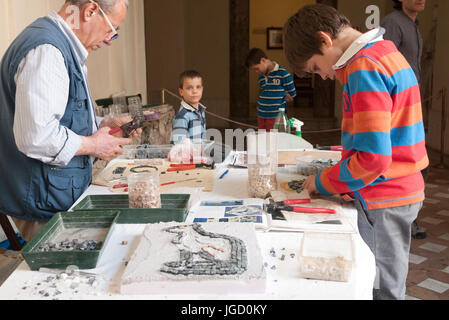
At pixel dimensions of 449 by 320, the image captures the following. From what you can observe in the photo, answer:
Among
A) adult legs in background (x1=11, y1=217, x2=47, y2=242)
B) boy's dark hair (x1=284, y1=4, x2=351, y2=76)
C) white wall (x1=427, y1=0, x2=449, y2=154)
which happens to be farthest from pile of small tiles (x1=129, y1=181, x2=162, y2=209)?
white wall (x1=427, y1=0, x2=449, y2=154)

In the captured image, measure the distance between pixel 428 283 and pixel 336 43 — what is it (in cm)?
199

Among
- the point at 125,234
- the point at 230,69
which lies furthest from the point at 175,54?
the point at 125,234

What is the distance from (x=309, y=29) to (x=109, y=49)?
403 cm

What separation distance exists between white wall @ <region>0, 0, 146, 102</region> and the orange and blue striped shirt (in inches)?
90.6

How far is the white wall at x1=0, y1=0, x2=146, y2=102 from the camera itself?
119 inches

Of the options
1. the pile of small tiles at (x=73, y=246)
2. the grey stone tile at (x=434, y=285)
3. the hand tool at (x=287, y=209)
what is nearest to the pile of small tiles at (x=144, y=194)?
the pile of small tiles at (x=73, y=246)

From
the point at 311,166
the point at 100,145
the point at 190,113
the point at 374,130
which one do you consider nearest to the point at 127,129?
the point at 100,145

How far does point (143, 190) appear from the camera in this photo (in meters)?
1.61

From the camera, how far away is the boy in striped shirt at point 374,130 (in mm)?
1524

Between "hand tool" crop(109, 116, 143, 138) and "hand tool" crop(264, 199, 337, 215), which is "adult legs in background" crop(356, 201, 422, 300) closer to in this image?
"hand tool" crop(264, 199, 337, 215)

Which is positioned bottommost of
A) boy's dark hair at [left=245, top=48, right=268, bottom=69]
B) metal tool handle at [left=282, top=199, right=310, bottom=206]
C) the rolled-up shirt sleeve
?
metal tool handle at [left=282, top=199, right=310, bottom=206]

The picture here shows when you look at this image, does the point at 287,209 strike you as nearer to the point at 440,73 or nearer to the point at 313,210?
the point at 313,210
